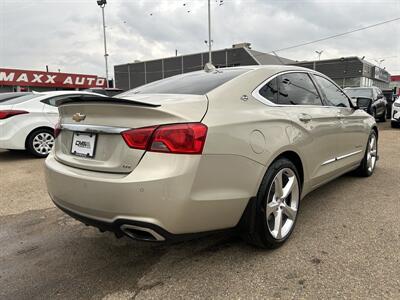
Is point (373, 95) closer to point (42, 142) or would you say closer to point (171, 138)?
point (42, 142)

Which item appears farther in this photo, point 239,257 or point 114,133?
point 239,257

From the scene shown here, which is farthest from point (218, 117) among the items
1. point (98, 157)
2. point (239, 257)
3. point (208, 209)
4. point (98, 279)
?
point (98, 279)

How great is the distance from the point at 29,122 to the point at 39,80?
93.1 ft

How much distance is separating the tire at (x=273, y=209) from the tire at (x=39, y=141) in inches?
220

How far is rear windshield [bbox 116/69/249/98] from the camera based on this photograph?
2.70 meters

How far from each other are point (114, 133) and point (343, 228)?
225cm

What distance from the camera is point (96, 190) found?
2.23m

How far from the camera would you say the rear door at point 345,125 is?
3.87 metres

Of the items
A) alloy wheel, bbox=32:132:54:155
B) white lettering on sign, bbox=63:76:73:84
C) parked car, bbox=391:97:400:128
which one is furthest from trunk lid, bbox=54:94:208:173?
white lettering on sign, bbox=63:76:73:84

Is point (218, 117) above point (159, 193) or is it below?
above

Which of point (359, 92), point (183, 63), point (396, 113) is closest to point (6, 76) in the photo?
point (183, 63)

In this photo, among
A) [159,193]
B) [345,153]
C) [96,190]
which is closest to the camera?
[159,193]

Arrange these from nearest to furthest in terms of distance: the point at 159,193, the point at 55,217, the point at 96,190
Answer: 1. the point at 159,193
2. the point at 96,190
3. the point at 55,217

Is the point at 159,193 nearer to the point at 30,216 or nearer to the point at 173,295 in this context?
the point at 173,295
